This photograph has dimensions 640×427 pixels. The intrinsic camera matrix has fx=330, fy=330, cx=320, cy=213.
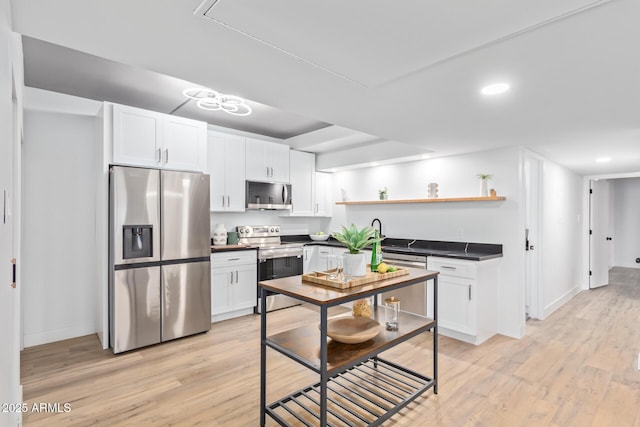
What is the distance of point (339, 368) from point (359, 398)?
0.78 m

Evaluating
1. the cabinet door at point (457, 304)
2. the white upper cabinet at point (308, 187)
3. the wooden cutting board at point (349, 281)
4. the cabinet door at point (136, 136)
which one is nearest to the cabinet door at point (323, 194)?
the white upper cabinet at point (308, 187)

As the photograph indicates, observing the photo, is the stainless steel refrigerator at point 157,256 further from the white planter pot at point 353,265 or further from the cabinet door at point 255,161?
the white planter pot at point 353,265

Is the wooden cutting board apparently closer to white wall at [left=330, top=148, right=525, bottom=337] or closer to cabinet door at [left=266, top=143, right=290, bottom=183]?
white wall at [left=330, top=148, right=525, bottom=337]

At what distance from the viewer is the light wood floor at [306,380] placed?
7.48ft

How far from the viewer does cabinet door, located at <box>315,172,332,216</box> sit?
5734 mm

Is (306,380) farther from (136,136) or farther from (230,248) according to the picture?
(136,136)

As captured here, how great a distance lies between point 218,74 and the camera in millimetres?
→ 1998

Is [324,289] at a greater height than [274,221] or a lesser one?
lesser

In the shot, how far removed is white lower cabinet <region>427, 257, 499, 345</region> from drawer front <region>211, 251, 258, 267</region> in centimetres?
228

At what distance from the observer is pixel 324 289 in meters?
2.11

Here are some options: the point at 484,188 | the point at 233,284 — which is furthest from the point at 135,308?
the point at 484,188

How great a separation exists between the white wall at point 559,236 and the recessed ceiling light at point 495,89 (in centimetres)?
288

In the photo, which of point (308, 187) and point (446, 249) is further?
point (308, 187)

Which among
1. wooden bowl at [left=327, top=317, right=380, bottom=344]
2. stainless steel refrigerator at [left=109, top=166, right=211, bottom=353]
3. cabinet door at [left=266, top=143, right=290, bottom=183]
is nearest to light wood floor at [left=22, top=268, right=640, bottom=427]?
stainless steel refrigerator at [left=109, top=166, right=211, bottom=353]
